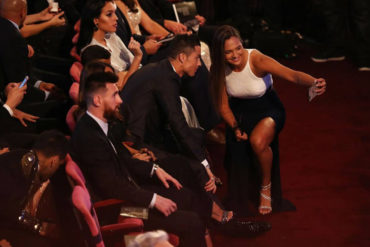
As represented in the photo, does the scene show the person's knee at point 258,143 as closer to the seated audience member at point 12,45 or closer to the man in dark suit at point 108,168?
the man in dark suit at point 108,168

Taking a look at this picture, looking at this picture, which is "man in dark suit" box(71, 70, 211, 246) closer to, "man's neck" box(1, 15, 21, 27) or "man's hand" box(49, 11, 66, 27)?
"man's neck" box(1, 15, 21, 27)

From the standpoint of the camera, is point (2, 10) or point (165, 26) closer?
point (2, 10)

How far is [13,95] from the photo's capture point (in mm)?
3250

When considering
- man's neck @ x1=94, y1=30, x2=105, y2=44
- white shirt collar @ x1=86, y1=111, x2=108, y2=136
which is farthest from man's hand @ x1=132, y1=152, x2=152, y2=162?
man's neck @ x1=94, y1=30, x2=105, y2=44

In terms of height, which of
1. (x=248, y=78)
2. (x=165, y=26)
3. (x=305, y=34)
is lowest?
(x=305, y=34)

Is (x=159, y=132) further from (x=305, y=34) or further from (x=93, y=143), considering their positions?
(x=305, y=34)

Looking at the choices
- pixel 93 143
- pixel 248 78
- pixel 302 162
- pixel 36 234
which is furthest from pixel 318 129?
pixel 36 234

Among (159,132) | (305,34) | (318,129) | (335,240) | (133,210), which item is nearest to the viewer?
(133,210)

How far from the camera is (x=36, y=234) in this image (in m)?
2.31

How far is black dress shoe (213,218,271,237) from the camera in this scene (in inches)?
126

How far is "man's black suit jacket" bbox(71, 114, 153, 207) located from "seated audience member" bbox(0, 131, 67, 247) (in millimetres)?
91

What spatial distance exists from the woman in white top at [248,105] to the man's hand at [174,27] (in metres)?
1.31

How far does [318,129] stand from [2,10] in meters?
2.59

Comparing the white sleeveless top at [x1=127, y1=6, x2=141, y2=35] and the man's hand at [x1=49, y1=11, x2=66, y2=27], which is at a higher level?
the man's hand at [x1=49, y1=11, x2=66, y2=27]
